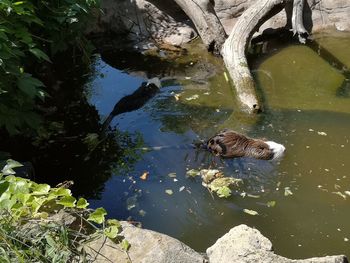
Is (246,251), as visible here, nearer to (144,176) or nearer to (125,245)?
(125,245)

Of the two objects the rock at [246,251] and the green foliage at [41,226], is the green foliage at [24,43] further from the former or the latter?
the rock at [246,251]

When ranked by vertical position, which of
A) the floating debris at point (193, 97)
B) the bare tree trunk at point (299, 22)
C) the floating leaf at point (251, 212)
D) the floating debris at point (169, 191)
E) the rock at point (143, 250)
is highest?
the rock at point (143, 250)

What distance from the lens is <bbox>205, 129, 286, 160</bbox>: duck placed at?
529 centimetres

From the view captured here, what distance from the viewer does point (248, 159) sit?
5340mm

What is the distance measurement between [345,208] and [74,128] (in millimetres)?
3362

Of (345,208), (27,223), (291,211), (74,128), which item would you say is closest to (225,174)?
(291,211)

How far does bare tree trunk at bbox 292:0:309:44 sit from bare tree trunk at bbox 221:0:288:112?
0.28m

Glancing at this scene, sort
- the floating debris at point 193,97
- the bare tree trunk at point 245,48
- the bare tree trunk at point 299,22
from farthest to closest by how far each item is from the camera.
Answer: the bare tree trunk at point 299,22
the floating debris at point 193,97
the bare tree trunk at point 245,48

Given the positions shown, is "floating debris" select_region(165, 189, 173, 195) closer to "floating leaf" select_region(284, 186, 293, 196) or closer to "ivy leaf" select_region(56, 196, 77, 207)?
"floating leaf" select_region(284, 186, 293, 196)


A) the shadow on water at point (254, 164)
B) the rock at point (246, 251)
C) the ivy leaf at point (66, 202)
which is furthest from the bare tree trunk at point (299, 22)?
the ivy leaf at point (66, 202)

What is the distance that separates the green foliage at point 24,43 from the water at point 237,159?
3.72 feet

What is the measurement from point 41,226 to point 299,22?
254 inches

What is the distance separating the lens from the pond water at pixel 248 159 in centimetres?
449

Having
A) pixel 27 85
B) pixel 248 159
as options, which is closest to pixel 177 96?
pixel 248 159
